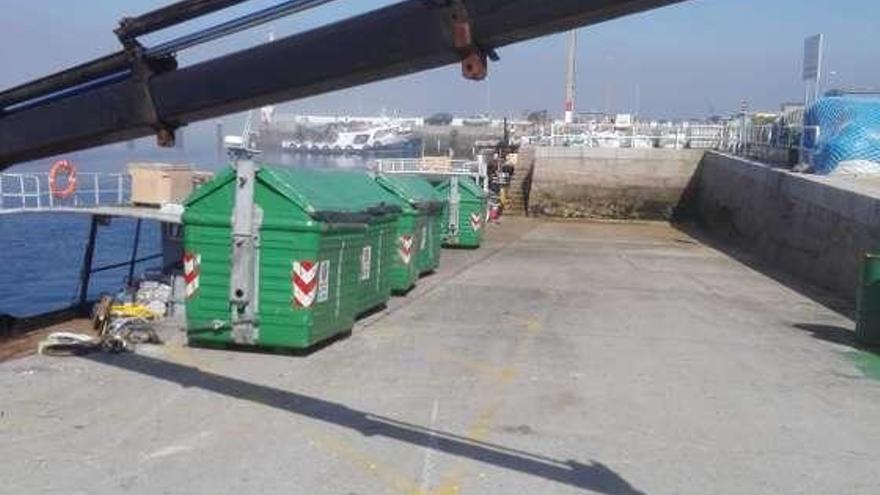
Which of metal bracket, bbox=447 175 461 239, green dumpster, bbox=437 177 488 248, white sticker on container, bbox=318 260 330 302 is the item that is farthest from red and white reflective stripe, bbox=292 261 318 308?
green dumpster, bbox=437 177 488 248

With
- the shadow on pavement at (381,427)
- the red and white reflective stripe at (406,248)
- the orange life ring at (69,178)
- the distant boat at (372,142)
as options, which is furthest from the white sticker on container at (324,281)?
the distant boat at (372,142)

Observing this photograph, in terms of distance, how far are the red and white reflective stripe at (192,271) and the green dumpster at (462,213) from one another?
548 inches

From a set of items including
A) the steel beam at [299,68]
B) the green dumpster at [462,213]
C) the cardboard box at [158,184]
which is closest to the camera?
the steel beam at [299,68]

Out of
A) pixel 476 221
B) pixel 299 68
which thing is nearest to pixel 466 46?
pixel 299 68

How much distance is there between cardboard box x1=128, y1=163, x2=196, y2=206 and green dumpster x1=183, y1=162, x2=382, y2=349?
5807mm

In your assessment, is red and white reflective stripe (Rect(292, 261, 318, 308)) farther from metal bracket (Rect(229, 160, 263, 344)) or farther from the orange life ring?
the orange life ring

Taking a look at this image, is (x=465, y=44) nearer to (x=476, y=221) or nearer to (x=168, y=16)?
(x=168, y=16)

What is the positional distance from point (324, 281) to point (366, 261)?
211cm

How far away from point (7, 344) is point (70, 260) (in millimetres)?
23443

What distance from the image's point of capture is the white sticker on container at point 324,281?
1167 cm

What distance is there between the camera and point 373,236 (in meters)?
14.1

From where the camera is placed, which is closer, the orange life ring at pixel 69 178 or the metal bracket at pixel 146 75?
the metal bracket at pixel 146 75

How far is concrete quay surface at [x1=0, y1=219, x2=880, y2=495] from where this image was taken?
24.1 ft

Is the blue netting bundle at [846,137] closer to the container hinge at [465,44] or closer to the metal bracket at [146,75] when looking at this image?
the metal bracket at [146,75]
